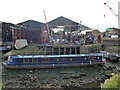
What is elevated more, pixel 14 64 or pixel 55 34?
pixel 55 34

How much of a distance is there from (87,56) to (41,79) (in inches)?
425

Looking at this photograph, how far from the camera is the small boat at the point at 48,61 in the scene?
741 inches

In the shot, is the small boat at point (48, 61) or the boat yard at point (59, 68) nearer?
the boat yard at point (59, 68)

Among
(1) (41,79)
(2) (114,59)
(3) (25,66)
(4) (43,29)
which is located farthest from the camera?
(4) (43,29)

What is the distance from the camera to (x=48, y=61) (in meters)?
19.2

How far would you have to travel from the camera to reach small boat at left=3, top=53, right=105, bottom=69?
61.7ft

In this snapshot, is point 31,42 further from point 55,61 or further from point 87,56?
point 87,56

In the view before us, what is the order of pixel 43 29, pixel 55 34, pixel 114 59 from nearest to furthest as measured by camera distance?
pixel 114 59 < pixel 55 34 < pixel 43 29

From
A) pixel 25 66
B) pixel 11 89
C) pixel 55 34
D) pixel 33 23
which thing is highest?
pixel 33 23

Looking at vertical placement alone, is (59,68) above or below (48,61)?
below

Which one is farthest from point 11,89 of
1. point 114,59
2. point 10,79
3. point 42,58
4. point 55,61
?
point 114,59

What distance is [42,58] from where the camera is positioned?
62.8 feet

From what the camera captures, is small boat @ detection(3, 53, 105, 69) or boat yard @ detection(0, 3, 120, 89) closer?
boat yard @ detection(0, 3, 120, 89)

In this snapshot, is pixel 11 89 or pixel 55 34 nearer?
pixel 11 89
